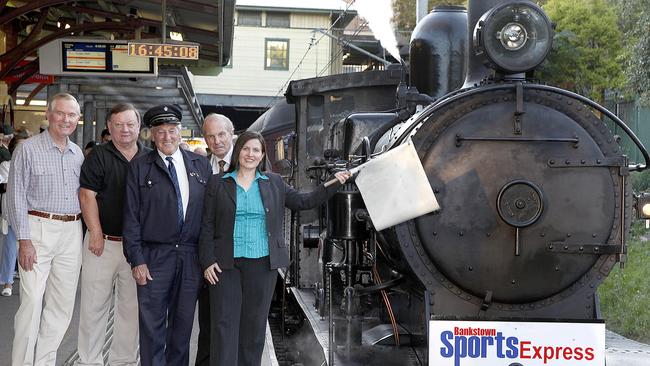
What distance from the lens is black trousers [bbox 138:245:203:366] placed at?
203 inches

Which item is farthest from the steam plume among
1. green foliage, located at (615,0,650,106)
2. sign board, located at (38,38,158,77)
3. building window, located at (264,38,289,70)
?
building window, located at (264,38,289,70)

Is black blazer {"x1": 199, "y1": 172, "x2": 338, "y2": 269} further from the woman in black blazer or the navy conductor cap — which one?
the navy conductor cap

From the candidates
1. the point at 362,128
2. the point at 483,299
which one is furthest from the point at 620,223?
the point at 362,128

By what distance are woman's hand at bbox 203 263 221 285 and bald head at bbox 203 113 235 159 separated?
4.21ft

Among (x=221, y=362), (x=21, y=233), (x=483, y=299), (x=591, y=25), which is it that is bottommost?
(x=221, y=362)

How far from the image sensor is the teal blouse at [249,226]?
504 centimetres

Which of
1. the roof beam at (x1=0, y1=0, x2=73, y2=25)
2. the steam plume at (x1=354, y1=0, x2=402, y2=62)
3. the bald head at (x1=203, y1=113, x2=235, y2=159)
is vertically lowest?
the bald head at (x1=203, y1=113, x2=235, y2=159)

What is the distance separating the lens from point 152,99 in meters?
16.8

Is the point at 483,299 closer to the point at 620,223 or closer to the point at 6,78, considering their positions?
the point at 620,223

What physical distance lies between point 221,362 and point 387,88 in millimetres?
3562

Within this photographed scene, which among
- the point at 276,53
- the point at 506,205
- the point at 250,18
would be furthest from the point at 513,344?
the point at 250,18

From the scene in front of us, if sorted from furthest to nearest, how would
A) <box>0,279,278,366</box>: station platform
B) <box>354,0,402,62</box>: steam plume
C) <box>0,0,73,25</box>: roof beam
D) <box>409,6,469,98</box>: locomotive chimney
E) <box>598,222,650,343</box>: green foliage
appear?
<box>0,0,73,25</box>: roof beam, <box>598,222,650,343</box>: green foliage, <box>354,0,402,62</box>: steam plume, <box>409,6,469,98</box>: locomotive chimney, <box>0,279,278,366</box>: station platform

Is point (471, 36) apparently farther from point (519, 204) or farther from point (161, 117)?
point (161, 117)

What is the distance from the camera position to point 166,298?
522cm
